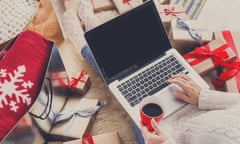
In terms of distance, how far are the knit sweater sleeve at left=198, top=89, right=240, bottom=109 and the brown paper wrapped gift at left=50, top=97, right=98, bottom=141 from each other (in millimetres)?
423

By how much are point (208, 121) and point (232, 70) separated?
13.3 inches

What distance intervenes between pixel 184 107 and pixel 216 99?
0.11 metres

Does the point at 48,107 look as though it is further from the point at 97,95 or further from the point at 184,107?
the point at 184,107

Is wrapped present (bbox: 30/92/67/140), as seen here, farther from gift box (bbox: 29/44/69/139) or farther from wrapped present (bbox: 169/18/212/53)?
wrapped present (bbox: 169/18/212/53)

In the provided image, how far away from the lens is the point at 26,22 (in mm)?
1228

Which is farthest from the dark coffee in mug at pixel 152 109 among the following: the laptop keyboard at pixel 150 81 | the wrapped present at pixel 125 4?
the wrapped present at pixel 125 4

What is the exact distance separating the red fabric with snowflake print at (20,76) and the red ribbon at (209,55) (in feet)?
1.71

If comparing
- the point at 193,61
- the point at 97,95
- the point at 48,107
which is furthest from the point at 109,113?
the point at 193,61

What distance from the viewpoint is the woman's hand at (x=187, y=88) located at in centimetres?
86

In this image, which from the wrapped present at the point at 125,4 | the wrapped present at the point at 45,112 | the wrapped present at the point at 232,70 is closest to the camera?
the wrapped present at the point at 45,112

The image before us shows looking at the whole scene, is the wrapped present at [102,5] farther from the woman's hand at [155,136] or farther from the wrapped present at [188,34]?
the woman's hand at [155,136]

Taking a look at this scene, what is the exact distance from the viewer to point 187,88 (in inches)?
34.2

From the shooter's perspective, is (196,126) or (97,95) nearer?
(196,126)

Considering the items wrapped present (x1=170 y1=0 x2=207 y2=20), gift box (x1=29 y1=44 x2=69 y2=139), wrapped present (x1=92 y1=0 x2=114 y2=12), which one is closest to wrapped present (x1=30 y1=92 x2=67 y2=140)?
gift box (x1=29 y1=44 x2=69 y2=139)
